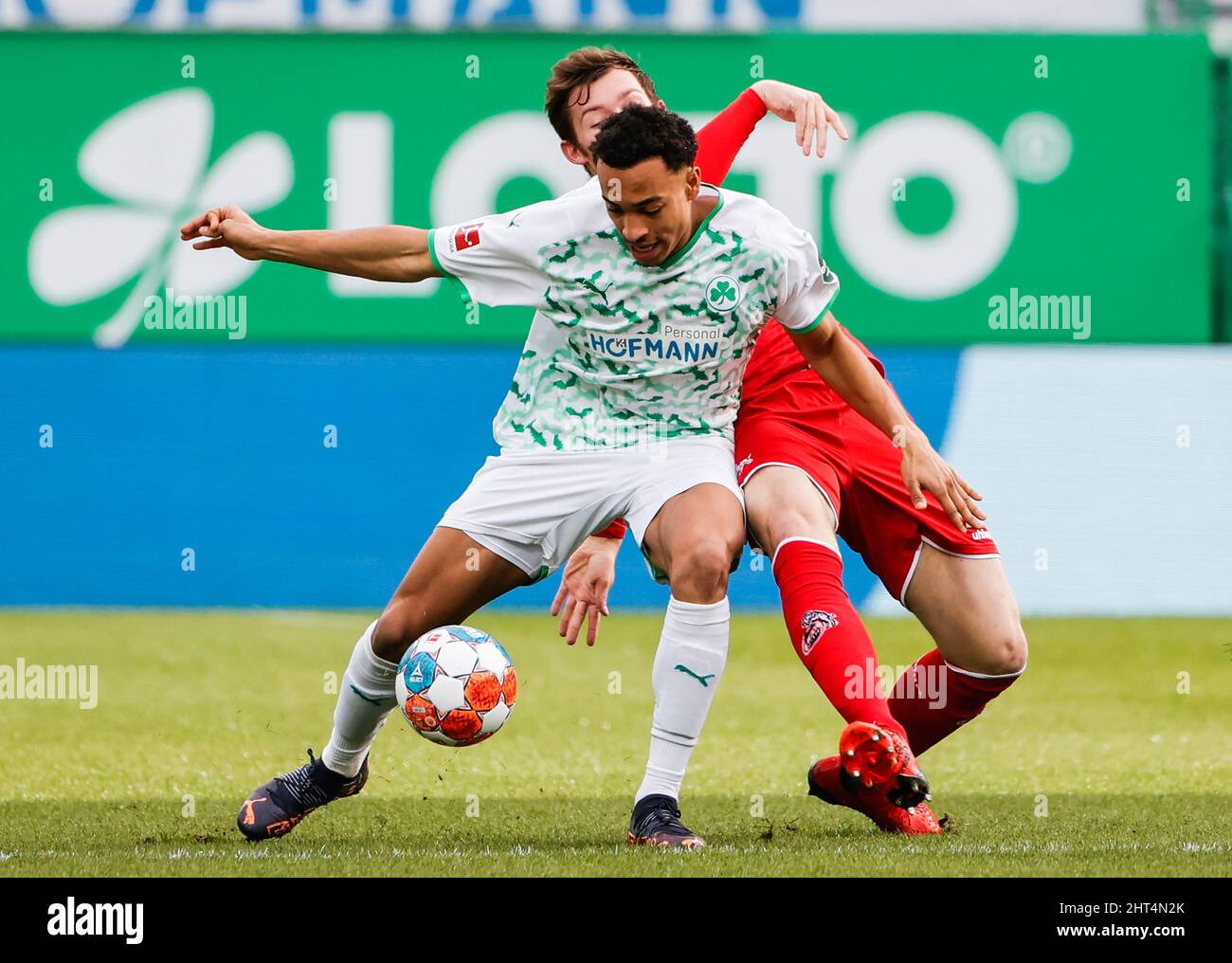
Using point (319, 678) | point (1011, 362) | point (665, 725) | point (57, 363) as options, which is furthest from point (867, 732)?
point (57, 363)

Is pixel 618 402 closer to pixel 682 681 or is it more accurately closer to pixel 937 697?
pixel 682 681

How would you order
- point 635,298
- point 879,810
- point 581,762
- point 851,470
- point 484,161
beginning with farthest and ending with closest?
point 484,161 < point 581,762 < point 851,470 < point 879,810 < point 635,298

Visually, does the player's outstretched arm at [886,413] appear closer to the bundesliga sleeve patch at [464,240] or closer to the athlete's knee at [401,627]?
the bundesliga sleeve patch at [464,240]

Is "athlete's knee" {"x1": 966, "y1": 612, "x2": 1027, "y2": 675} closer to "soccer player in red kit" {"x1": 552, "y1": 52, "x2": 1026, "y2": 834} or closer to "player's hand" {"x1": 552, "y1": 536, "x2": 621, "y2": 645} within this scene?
"soccer player in red kit" {"x1": 552, "y1": 52, "x2": 1026, "y2": 834}

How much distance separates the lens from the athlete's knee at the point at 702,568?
4398 mm

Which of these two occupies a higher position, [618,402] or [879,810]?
[618,402]

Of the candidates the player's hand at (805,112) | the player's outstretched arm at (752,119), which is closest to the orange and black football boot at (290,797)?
the player's outstretched arm at (752,119)

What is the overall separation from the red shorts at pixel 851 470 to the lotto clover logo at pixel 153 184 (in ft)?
21.8

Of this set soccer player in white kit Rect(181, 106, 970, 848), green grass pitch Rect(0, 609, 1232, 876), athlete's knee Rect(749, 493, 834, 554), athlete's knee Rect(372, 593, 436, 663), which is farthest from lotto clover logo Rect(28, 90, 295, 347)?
athlete's knee Rect(749, 493, 834, 554)

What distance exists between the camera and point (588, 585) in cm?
485

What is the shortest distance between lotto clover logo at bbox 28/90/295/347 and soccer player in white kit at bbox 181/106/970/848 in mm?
6631

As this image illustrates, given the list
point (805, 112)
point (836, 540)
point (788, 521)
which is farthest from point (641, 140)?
point (836, 540)

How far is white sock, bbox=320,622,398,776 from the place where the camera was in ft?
15.5

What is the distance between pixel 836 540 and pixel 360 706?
130cm
